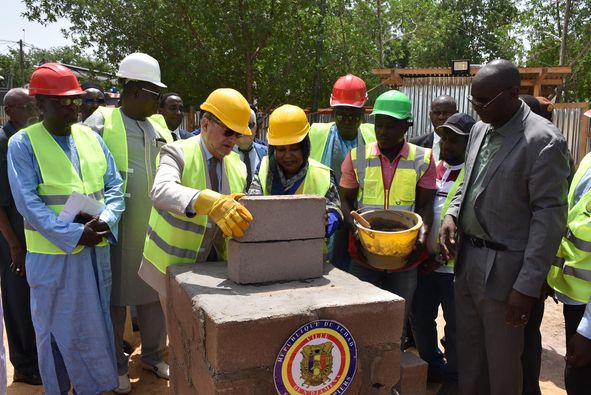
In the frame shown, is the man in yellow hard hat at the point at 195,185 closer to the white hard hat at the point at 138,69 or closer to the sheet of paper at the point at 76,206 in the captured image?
the sheet of paper at the point at 76,206

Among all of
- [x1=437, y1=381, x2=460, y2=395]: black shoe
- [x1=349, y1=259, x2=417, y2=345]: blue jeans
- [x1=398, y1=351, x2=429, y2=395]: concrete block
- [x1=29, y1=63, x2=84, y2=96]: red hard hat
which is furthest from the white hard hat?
[x1=437, y1=381, x2=460, y2=395]: black shoe

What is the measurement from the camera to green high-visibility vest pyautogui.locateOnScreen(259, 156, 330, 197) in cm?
293

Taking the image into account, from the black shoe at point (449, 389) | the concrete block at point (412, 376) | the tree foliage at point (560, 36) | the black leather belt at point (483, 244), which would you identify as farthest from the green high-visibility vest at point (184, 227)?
the tree foliage at point (560, 36)

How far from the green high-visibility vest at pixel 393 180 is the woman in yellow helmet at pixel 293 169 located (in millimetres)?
533

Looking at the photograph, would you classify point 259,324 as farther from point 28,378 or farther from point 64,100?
point 28,378

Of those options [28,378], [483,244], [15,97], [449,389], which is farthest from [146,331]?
[483,244]

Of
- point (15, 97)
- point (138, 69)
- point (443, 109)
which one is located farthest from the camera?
point (443, 109)

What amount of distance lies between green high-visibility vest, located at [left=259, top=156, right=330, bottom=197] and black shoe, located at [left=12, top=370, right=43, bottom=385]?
2472 millimetres

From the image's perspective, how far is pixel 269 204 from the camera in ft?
7.84

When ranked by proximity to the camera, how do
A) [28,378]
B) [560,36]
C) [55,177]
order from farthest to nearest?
[560,36], [28,378], [55,177]

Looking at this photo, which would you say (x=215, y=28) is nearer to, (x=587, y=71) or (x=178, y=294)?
(x=178, y=294)

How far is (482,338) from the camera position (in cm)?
292

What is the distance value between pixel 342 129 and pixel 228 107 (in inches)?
61.6

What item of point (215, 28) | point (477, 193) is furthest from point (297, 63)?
point (477, 193)
